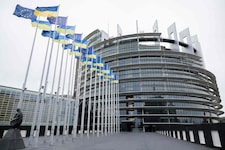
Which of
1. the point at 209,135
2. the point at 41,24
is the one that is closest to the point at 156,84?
the point at 209,135

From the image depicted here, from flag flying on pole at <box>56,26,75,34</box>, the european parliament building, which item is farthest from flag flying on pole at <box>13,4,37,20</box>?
the european parliament building

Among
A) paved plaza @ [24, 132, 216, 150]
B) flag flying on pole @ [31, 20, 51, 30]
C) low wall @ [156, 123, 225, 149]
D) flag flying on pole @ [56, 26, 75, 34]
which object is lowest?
paved plaza @ [24, 132, 216, 150]

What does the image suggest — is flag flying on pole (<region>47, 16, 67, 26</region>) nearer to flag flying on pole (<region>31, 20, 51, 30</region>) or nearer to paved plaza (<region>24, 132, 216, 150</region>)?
flag flying on pole (<region>31, 20, 51, 30</region>)

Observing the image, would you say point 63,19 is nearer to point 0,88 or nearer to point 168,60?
point 0,88

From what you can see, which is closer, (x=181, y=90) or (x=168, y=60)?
(x=181, y=90)

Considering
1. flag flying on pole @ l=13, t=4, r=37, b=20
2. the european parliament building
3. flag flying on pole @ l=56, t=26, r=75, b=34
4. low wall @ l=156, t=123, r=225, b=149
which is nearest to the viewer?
low wall @ l=156, t=123, r=225, b=149

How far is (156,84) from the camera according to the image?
4850 centimetres

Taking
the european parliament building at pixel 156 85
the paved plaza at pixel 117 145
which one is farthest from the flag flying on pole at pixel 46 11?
the european parliament building at pixel 156 85

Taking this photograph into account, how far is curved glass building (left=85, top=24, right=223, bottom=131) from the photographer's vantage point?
46250 millimetres

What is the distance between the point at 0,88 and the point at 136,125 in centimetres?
4105

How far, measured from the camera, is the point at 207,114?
2045 inches

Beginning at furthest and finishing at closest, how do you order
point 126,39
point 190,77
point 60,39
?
point 126,39 → point 190,77 → point 60,39

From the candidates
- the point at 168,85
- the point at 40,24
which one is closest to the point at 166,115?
the point at 168,85

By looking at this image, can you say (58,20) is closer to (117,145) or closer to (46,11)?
(46,11)
